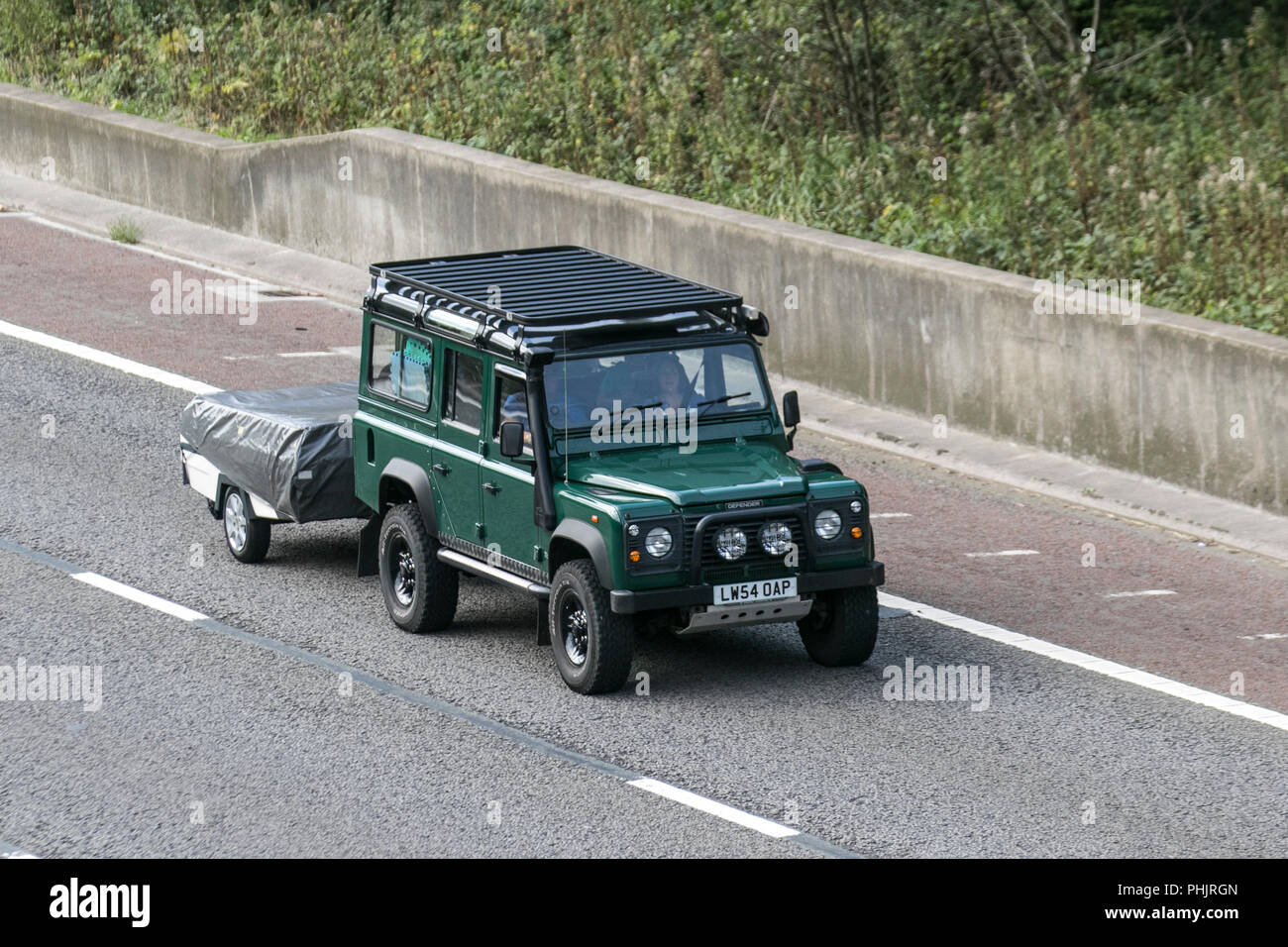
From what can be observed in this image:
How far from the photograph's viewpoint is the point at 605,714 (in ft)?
35.4

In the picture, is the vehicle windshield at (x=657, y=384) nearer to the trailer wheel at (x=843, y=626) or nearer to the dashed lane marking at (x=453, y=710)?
the trailer wheel at (x=843, y=626)

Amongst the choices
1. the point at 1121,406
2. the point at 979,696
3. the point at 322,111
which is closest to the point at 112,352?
the point at 322,111

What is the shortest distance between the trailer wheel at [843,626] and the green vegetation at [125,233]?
43.4ft

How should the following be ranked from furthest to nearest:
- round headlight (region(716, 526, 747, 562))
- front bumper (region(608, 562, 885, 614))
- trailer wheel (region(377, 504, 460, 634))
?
trailer wheel (region(377, 504, 460, 634)) < round headlight (region(716, 526, 747, 562)) < front bumper (region(608, 562, 885, 614))

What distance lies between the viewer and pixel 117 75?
88.2ft

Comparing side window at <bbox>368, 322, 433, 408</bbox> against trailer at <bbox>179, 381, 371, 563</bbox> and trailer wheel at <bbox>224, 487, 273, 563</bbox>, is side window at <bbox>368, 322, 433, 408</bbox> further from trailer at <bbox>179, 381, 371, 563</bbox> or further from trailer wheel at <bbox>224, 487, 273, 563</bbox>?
trailer wheel at <bbox>224, 487, 273, 563</bbox>

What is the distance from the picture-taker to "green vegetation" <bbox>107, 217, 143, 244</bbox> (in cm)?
2267

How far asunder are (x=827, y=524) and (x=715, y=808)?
6.52 ft

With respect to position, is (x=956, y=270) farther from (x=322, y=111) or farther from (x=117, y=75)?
(x=117, y=75)

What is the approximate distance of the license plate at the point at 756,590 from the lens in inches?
425

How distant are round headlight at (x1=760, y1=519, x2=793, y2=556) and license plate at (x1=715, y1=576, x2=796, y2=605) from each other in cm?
15

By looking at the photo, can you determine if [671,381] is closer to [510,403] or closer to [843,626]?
[510,403]

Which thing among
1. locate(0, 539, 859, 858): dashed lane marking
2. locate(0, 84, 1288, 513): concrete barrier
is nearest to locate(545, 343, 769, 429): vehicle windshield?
locate(0, 539, 859, 858): dashed lane marking
